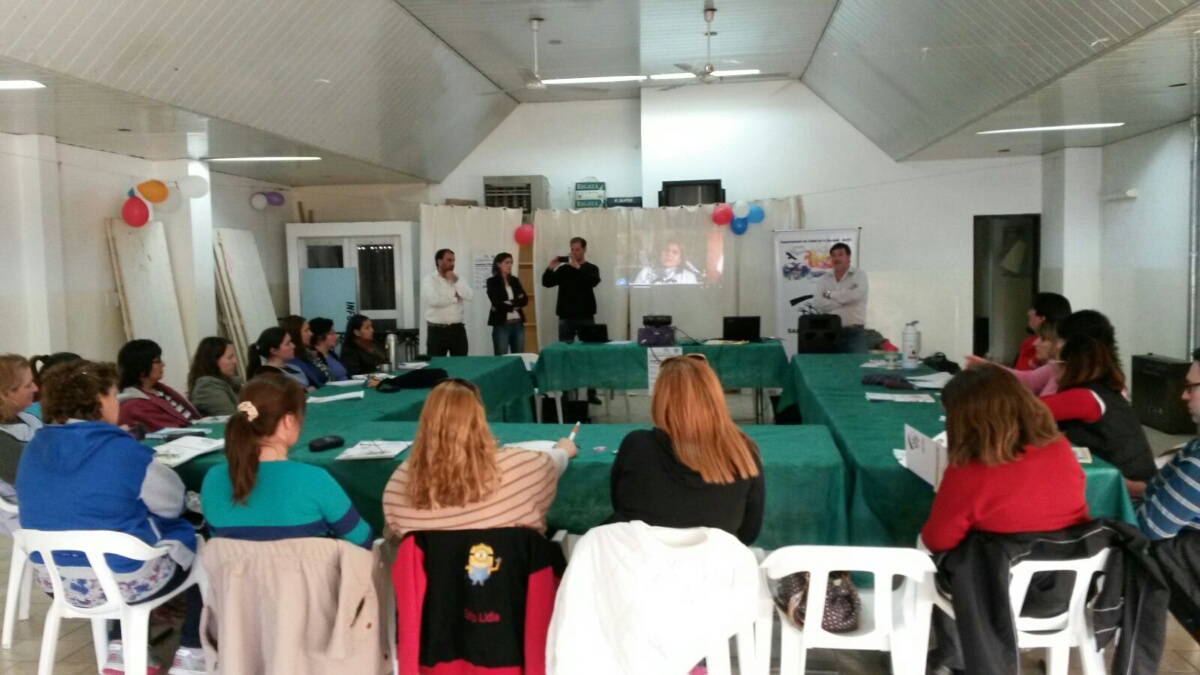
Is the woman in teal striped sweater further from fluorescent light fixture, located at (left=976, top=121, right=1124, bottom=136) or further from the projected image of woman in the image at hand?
the projected image of woman

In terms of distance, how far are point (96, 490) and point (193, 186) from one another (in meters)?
5.12

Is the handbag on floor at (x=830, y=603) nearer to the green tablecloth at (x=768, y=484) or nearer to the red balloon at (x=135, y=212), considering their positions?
the green tablecloth at (x=768, y=484)

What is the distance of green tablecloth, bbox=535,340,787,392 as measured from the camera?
6.07m

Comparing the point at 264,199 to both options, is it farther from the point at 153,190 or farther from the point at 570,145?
the point at 570,145

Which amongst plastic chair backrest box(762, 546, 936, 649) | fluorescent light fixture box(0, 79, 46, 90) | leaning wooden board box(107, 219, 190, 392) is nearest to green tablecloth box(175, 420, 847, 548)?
plastic chair backrest box(762, 546, 936, 649)

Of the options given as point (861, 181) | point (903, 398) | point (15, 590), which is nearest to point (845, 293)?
point (861, 181)

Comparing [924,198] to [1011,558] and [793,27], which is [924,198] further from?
[1011,558]

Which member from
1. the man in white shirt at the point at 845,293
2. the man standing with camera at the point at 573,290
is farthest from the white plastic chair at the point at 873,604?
the man standing with camera at the point at 573,290

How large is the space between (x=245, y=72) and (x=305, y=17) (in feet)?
1.68

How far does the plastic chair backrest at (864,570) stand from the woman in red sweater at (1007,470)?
0.46 feet

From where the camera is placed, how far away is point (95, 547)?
90.8 inches

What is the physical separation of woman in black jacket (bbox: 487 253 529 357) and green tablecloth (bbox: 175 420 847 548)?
436 cm

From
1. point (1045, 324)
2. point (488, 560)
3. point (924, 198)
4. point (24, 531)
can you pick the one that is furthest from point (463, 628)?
point (924, 198)

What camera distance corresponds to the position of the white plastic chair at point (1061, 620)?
2039 mm
